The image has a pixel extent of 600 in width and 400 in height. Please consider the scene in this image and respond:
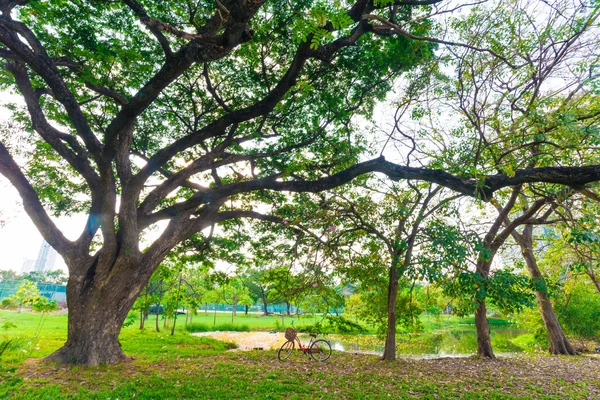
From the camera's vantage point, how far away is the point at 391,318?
9273 mm

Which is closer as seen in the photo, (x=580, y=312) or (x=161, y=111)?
(x=161, y=111)

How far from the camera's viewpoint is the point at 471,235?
518 cm

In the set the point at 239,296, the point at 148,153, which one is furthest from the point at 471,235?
the point at 239,296

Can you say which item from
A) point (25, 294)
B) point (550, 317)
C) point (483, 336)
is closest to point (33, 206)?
point (25, 294)

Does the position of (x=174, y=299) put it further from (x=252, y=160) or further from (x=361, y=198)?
(x=361, y=198)

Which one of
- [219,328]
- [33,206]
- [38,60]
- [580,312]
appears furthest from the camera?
[219,328]

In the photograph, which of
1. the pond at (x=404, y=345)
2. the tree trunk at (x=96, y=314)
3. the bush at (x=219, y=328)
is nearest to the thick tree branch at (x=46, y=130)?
the tree trunk at (x=96, y=314)

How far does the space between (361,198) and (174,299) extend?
12.0 meters

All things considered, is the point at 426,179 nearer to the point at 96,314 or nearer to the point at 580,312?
the point at 96,314

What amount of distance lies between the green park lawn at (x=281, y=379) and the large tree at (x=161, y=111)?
42.8 inches

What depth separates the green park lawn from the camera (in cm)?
482

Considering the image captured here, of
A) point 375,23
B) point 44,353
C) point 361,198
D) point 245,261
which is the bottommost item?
point 44,353

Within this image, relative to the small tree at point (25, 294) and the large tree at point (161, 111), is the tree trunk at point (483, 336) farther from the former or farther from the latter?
the small tree at point (25, 294)

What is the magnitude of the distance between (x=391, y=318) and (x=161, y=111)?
9.26 meters
